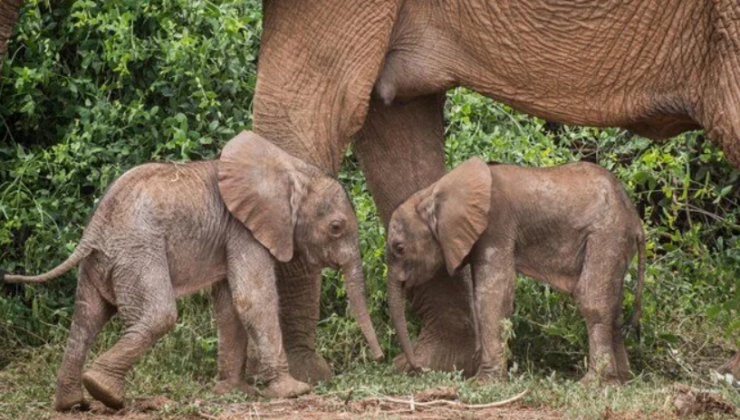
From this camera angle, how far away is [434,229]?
7746mm

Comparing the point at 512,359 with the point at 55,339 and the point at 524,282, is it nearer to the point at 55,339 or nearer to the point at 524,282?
the point at 524,282

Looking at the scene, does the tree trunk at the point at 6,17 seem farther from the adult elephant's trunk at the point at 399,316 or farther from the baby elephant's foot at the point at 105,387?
the adult elephant's trunk at the point at 399,316

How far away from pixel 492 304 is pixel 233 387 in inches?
41.9

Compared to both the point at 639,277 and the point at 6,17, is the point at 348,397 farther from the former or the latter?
the point at 6,17

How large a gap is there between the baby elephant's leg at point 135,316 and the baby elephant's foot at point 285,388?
0.48 meters

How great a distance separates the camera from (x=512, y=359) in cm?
820

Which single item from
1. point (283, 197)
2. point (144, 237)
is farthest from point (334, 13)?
point (144, 237)

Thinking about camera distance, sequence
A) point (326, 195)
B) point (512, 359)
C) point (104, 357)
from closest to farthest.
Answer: point (104, 357) < point (326, 195) < point (512, 359)

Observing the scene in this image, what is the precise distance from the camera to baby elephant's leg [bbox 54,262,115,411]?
694 cm

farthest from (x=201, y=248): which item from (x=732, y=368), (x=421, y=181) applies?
(x=732, y=368)

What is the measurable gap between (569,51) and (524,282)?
1233 millimetres

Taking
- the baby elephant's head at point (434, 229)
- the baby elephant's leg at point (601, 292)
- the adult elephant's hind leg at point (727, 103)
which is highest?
the adult elephant's hind leg at point (727, 103)

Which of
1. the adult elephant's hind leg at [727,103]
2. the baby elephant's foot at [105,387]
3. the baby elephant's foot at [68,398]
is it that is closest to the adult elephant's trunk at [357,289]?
the baby elephant's foot at [105,387]

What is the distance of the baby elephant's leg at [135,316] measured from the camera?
22.5ft
